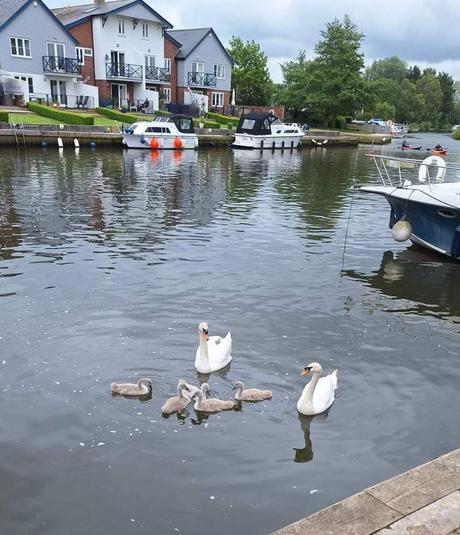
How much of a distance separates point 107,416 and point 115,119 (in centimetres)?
4933

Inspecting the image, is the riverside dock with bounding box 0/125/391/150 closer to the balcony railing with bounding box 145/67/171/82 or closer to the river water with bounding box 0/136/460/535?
the balcony railing with bounding box 145/67/171/82

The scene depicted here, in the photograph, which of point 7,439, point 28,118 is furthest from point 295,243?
point 28,118

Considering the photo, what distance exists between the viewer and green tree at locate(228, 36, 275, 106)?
268ft

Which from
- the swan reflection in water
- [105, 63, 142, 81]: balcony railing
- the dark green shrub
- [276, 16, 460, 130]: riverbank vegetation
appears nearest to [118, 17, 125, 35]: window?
[105, 63, 142, 81]: balcony railing

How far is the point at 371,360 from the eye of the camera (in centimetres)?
956

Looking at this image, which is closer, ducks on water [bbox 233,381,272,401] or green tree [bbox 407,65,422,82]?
ducks on water [bbox 233,381,272,401]

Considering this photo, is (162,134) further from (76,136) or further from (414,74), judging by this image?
(414,74)

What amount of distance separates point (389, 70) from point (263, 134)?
4479 inches

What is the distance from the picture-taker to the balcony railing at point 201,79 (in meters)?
68.7

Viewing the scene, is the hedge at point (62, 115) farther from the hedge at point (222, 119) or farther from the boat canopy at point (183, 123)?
the hedge at point (222, 119)

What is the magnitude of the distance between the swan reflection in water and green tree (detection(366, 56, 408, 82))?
154 metres

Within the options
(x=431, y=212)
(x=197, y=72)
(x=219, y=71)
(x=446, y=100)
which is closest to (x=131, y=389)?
(x=431, y=212)

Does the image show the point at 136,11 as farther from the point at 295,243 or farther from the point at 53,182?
the point at 295,243

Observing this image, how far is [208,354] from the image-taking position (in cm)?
889
